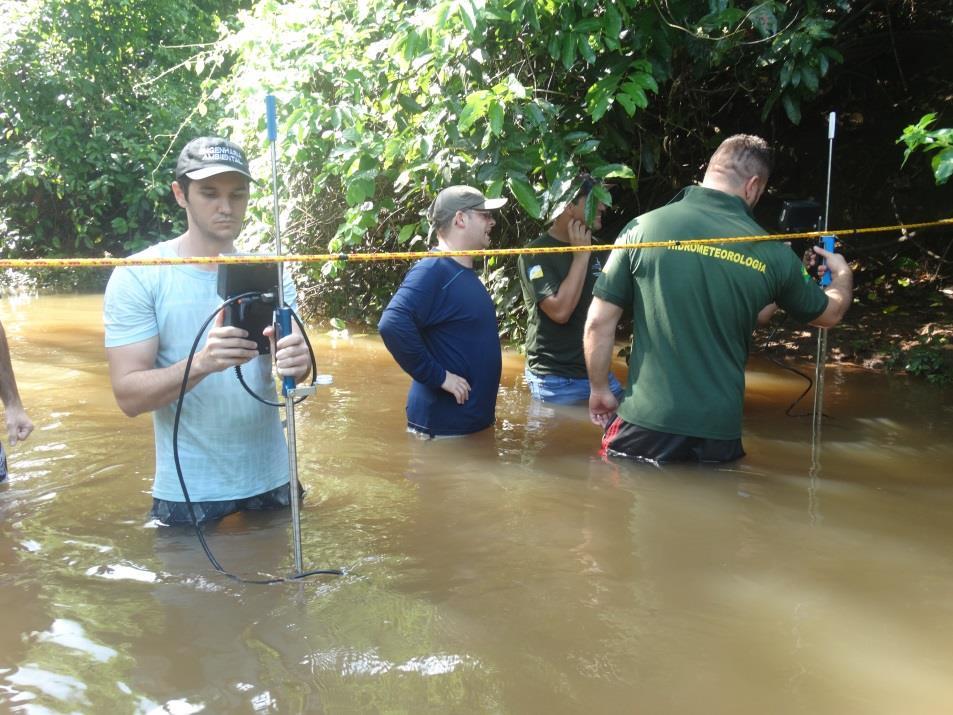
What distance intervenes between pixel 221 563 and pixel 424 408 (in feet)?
5.89

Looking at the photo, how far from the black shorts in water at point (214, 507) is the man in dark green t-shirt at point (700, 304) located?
167 centimetres

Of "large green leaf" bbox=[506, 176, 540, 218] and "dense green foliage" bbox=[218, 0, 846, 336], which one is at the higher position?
"dense green foliage" bbox=[218, 0, 846, 336]

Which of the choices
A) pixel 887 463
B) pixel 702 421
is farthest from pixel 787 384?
pixel 702 421

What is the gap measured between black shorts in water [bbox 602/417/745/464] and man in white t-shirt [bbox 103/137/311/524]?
175 centimetres

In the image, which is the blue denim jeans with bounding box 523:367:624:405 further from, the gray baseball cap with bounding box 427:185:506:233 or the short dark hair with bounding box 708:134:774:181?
the short dark hair with bounding box 708:134:774:181

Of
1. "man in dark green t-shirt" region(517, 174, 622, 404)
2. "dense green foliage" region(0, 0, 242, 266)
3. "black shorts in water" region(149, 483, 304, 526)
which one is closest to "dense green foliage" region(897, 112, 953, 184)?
"man in dark green t-shirt" region(517, 174, 622, 404)

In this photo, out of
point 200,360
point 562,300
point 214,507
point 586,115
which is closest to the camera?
point 200,360

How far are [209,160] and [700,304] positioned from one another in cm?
221

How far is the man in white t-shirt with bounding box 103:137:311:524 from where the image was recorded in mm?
2895

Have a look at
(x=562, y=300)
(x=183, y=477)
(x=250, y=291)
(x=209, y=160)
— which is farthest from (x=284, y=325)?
(x=562, y=300)

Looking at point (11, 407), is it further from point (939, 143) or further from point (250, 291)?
point (939, 143)

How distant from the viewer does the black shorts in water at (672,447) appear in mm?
4129

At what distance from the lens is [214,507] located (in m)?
3.24

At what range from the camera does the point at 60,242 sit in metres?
18.3
